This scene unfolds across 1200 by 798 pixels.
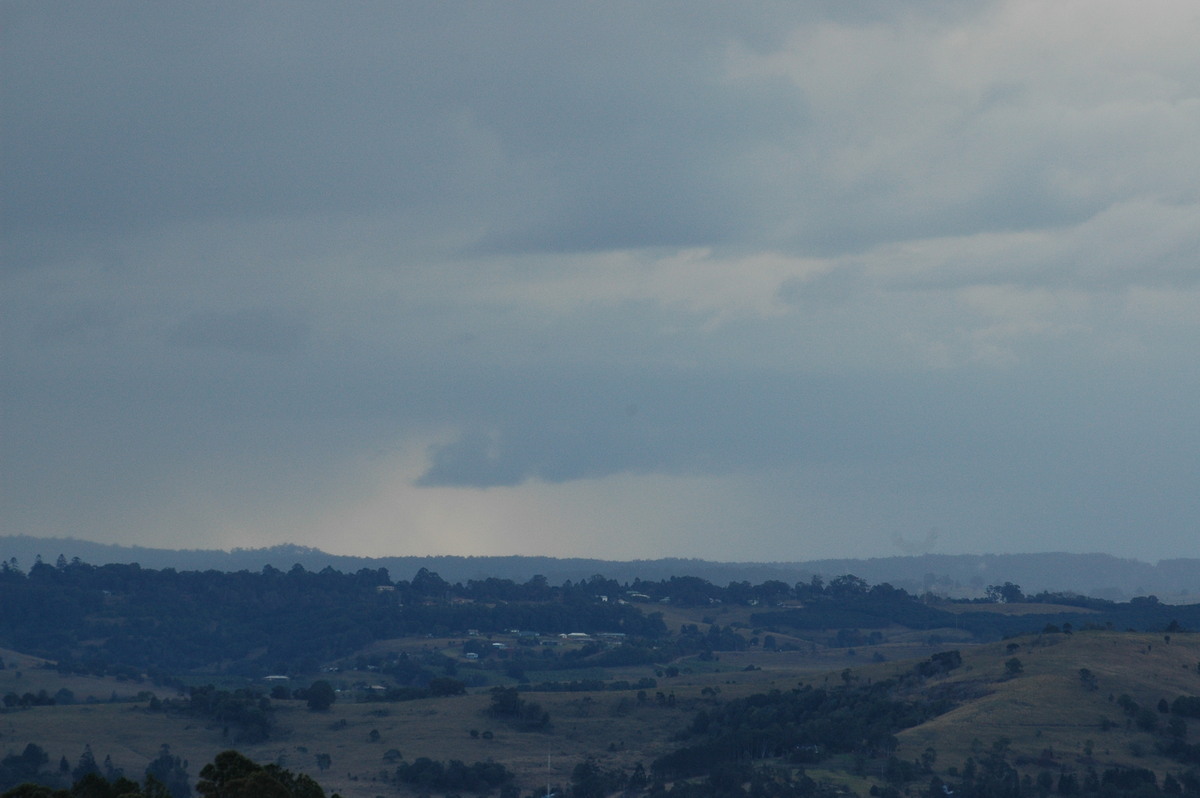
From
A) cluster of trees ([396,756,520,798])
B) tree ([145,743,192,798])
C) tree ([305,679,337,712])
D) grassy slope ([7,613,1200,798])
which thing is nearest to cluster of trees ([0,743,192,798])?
tree ([145,743,192,798])

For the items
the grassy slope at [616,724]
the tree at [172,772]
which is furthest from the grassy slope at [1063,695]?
the tree at [172,772]

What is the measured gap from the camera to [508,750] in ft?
456

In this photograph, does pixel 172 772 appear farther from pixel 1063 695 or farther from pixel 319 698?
pixel 1063 695

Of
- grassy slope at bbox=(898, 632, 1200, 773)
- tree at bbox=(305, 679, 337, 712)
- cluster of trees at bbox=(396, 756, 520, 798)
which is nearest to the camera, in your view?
grassy slope at bbox=(898, 632, 1200, 773)

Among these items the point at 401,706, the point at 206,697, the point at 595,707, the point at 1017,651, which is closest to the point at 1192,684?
A: the point at 1017,651

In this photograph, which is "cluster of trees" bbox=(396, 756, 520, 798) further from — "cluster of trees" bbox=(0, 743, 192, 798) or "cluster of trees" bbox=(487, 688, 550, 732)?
"cluster of trees" bbox=(0, 743, 192, 798)

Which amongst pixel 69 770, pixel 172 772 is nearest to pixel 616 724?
pixel 172 772

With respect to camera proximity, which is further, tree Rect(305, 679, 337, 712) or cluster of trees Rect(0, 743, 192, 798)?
tree Rect(305, 679, 337, 712)

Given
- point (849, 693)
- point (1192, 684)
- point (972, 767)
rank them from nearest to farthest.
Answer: point (972, 767) → point (1192, 684) → point (849, 693)

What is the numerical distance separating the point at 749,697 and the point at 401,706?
3949 centimetres

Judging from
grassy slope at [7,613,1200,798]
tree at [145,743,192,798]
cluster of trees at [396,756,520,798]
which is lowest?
tree at [145,743,192,798]

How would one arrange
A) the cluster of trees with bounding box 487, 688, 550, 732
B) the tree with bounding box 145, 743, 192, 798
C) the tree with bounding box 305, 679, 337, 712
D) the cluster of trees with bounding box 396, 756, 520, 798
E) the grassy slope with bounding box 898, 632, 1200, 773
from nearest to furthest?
1. the grassy slope with bounding box 898, 632, 1200, 773
2. the tree with bounding box 145, 743, 192, 798
3. the cluster of trees with bounding box 396, 756, 520, 798
4. the cluster of trees with bounding box 487, 688, 550, 732
5. the tree with bounding box 305, 679, 337, 712

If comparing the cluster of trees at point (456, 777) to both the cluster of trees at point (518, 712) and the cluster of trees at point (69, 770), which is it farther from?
the cluster of trees at point (69, 770)

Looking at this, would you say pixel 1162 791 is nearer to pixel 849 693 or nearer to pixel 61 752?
pixel 849 693
